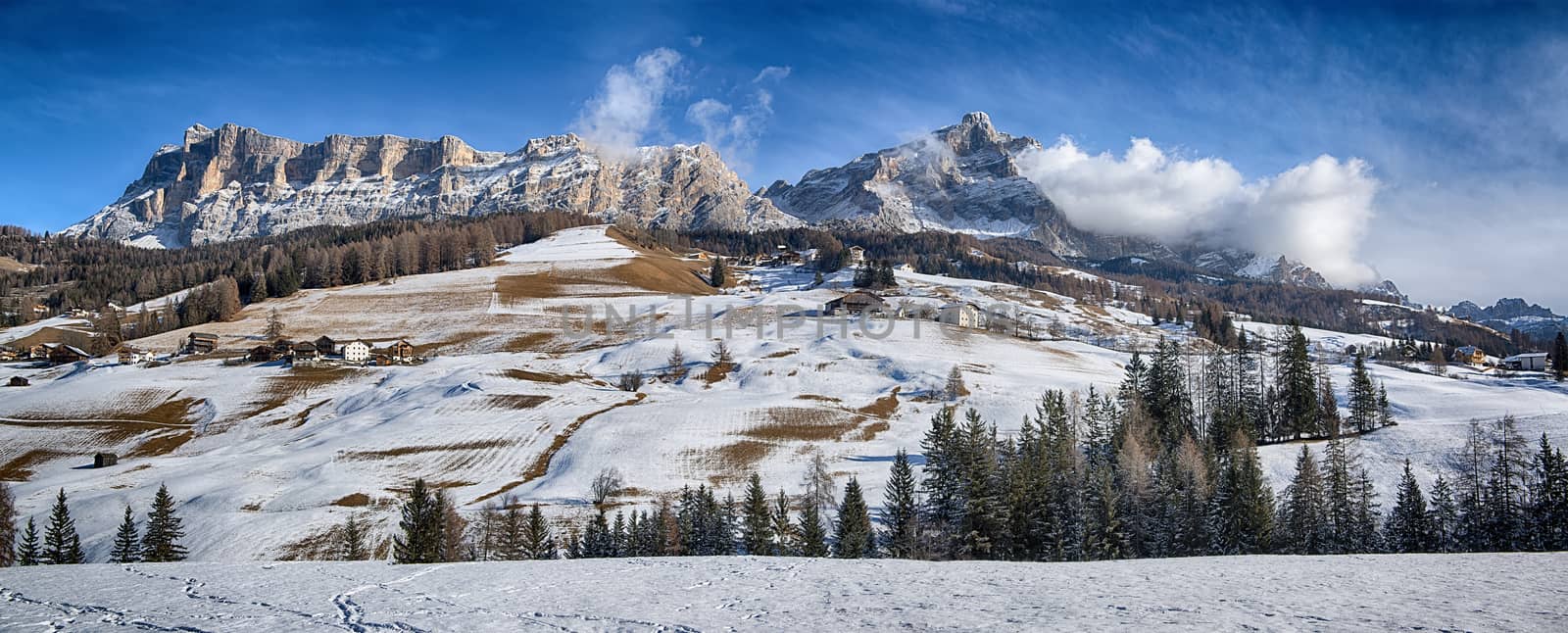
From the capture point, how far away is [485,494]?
2516 inches

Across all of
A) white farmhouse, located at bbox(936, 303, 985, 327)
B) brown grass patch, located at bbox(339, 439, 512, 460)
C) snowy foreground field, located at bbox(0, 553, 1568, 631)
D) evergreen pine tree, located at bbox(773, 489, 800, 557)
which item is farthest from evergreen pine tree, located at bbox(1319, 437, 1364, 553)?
white farmhouse, located at bbox(936, 303, 985, 327)

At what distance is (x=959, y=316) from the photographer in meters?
160

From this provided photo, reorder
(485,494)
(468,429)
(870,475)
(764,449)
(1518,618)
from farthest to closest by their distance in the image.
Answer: (468,429)
(764,449)
(870,475)
(485,494)
(1518,618)

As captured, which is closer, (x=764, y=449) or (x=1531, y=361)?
(x=764, y=449)

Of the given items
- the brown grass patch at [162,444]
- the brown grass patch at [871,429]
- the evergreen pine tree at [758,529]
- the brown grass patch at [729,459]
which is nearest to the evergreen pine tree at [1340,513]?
the evergreen pine tree at [758,529]

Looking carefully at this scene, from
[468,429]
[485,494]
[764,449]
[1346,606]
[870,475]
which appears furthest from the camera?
[468,429]

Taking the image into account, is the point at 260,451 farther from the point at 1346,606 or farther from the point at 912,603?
the point at 1346,606

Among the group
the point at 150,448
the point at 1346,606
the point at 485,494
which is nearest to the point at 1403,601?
the point at 1346,606

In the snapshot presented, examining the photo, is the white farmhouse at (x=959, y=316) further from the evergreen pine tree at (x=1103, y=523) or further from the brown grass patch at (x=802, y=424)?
the evergreen pine tree at (x=1103, y=523)

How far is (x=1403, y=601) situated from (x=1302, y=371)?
77844 millimetres

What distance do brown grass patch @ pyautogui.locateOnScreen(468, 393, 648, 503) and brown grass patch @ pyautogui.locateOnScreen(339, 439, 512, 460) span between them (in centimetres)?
540

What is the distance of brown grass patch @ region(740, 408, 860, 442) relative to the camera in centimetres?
8256

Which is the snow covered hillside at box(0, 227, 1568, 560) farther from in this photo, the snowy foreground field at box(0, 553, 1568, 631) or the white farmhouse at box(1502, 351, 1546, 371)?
the snowy foreground field at box(0, 553, 1568, 631)

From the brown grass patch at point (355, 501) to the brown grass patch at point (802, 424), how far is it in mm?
35870
